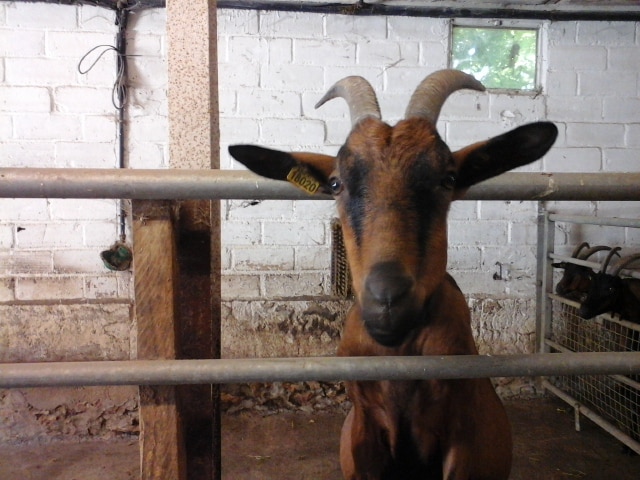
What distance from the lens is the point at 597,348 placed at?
4.14 metres

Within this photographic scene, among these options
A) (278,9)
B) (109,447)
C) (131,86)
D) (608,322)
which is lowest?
(109,447)

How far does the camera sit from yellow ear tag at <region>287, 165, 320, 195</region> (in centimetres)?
140

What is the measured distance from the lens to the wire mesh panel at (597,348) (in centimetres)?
373

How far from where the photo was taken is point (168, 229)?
1364 mm

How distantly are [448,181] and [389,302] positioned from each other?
0.48 meters

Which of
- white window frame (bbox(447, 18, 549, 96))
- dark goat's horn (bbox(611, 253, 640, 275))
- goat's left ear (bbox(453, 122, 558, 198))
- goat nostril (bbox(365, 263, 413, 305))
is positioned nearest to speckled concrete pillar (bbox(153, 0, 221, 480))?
goat nostril (bbox(365, 263, 413, 305))

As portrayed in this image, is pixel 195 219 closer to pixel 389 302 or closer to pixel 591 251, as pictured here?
pixel 389 302

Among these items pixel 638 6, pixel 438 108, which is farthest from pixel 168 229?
pixel 638 6

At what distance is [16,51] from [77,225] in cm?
142

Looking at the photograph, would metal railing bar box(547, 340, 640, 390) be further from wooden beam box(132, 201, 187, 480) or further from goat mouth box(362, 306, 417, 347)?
wooden beam box(132, 201, 187, 480)

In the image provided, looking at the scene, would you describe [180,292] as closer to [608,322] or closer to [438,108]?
[438,108]

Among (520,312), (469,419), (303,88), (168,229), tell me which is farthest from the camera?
(520,312)

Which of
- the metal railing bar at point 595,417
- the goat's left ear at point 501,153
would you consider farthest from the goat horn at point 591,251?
the goat's left ear at point 501,153

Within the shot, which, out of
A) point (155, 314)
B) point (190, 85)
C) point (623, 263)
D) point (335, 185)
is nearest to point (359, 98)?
point (335, 185)
